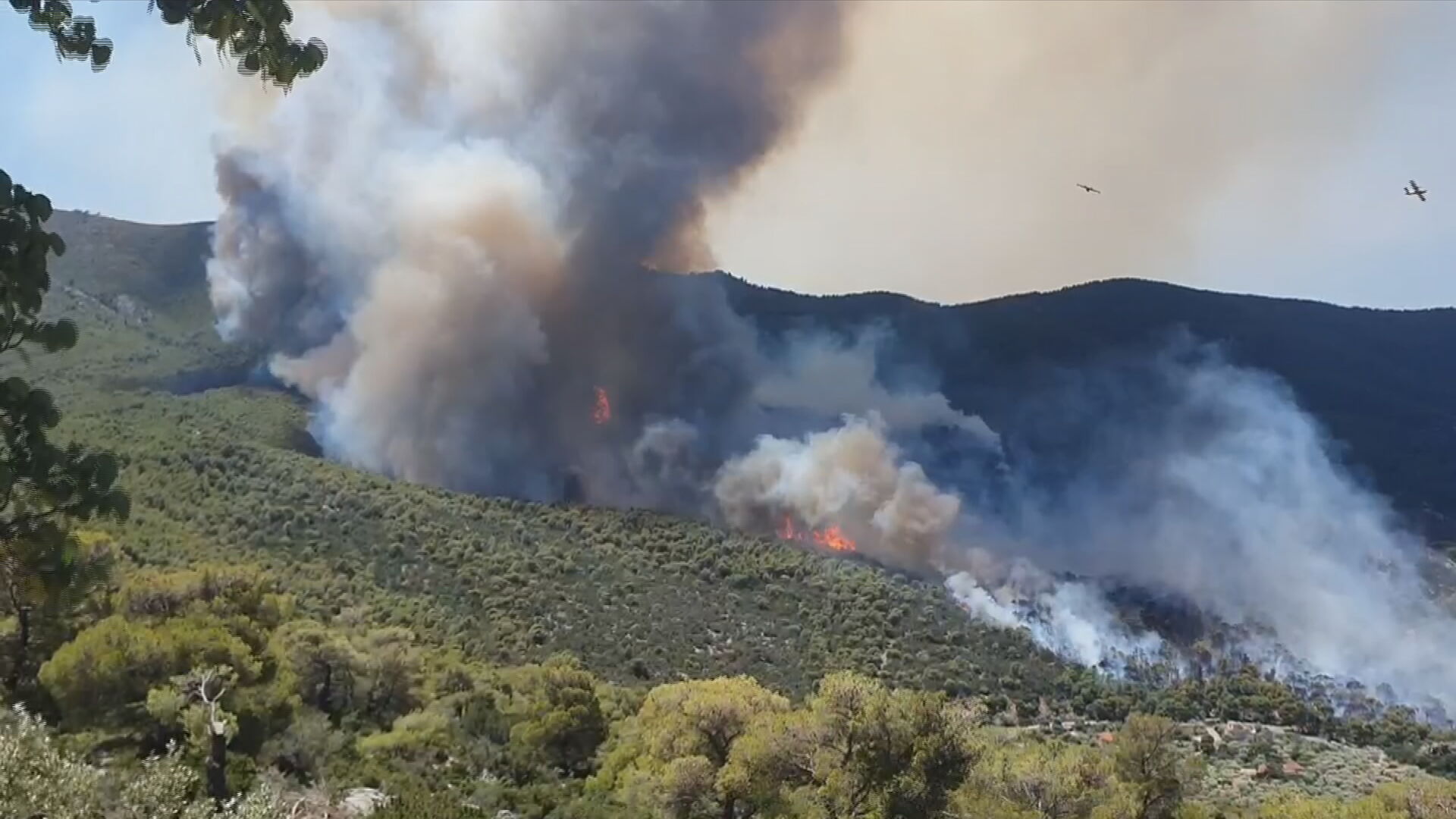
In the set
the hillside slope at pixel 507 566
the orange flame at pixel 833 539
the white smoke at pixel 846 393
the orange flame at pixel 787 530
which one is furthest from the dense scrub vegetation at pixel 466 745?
the white smoke at pixel 846 393

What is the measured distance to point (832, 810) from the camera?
31.6 m

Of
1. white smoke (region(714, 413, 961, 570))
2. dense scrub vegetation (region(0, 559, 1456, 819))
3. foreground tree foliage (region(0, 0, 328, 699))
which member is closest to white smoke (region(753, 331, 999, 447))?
white smoke (region(714, 413, 961, 570))

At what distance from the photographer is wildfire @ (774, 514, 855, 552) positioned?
130625mm

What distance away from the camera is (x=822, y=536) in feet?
434

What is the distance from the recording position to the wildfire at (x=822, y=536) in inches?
5143

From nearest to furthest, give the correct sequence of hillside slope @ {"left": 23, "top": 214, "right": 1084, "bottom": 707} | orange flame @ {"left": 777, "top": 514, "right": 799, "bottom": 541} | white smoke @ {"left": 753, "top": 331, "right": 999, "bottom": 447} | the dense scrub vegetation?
the dense scrub vegetation, hillside slope @ {"left": 23, "top": 214, "right": 1084, "bottom": 707}, orange flame @ {"left": 777, "top": 514, "right": 799, "bottom": 541}, white smoke @ {"left": 753, "top": 331, "right": 999, "bottom": 447}

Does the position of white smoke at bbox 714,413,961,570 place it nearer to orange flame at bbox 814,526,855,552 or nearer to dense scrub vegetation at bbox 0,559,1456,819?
orange flame at bbox 814,526,855,552

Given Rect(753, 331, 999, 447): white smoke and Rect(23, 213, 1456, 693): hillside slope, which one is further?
Rect(753, 331, 999, 447): white smoke

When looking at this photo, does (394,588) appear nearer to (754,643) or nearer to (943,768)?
(754,643)

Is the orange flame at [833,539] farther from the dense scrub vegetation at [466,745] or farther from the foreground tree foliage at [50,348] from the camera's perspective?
the foreground tree foliage at [50,348]

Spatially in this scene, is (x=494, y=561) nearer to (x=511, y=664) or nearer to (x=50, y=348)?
(x=511, y=664)

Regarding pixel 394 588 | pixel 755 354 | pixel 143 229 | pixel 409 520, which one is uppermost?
pixel 143 229

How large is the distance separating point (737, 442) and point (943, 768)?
397ft

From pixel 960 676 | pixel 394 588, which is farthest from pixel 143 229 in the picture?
pixel 960 676
